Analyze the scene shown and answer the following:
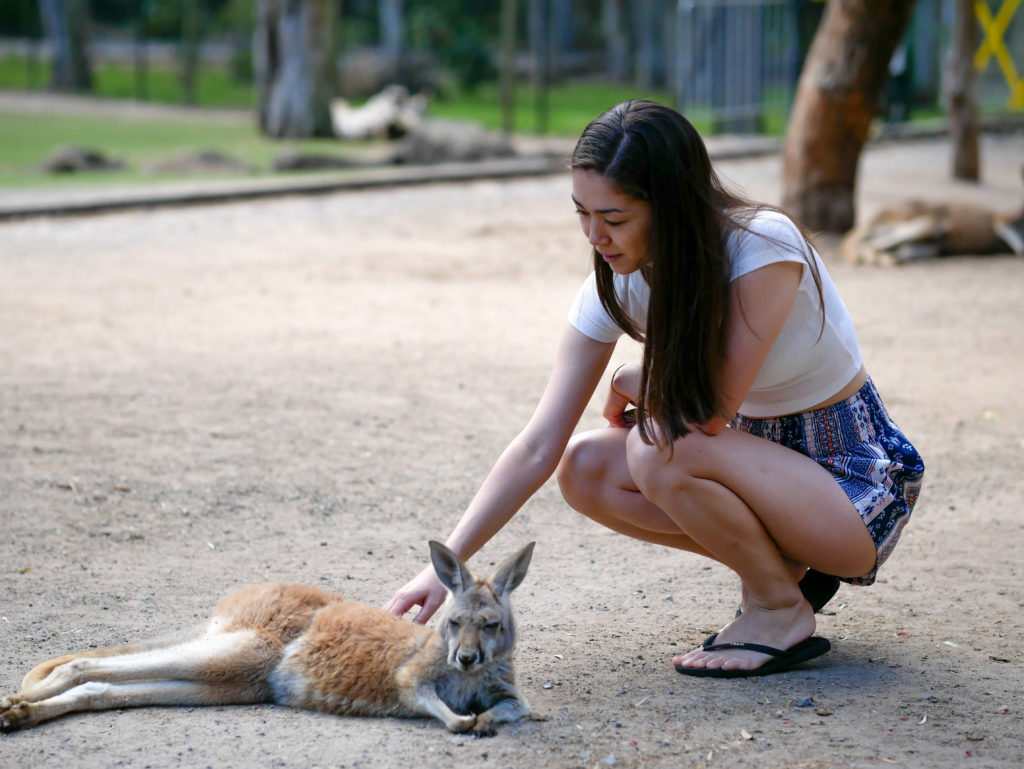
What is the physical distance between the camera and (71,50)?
26188 millimetres

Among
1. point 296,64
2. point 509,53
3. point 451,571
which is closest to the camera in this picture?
point 451,571

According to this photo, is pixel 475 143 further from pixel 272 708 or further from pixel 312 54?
pixel 272 708

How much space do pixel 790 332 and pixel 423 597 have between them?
1.04 meters

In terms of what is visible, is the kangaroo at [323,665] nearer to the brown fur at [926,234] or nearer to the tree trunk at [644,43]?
the brown fur at [926,234]

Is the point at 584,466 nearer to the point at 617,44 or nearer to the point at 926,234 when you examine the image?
the point at 926,234

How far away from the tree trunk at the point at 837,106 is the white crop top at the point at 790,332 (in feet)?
22.0

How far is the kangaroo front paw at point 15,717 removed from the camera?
8.84 ft

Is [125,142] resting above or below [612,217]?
below

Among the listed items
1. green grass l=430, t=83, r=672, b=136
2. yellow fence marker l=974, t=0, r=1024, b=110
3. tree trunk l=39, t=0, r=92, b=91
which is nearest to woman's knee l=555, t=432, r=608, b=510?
green grass l=430, t=83, r=672, b=136

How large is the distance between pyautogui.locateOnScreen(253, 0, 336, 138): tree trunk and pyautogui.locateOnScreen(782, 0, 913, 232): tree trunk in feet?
30.5

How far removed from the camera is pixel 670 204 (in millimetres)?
2725

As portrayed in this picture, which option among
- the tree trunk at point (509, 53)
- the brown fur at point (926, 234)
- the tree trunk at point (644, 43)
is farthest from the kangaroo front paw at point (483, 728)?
the tree trunk at point (644, 43)

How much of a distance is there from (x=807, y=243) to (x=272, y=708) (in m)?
1.62

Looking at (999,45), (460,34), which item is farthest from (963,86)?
(460,34)
